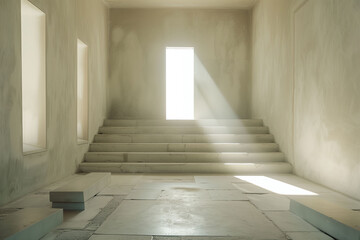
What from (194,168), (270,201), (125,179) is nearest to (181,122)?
(194,168)

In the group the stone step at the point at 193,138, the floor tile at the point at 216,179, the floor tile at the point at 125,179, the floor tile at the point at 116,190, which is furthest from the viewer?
the stone step at the point at 193,138

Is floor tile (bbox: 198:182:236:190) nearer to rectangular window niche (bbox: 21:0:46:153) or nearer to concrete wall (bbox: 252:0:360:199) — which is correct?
concrete wall (bbox: 252:0:360:199)

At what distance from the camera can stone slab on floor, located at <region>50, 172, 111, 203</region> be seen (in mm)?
3430

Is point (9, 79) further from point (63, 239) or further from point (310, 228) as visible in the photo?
point (310, 228)

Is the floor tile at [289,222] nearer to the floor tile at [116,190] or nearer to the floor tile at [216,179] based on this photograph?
the floor tile at [216,179]

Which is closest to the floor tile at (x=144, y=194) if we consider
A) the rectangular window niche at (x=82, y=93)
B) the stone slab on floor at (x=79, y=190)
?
the stone slab on floor at (x=79, y=190)

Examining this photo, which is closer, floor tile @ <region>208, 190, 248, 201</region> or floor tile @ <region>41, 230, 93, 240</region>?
floor tile @ <region>41, 230, 93, 240</region>

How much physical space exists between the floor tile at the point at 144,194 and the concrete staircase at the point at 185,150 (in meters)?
1.73

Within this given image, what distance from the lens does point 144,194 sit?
416cm

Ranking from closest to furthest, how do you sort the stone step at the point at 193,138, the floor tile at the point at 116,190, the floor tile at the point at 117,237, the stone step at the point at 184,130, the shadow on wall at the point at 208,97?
1. the floor tile at the point at 117,237
2. the floor tile at the point at 116,190
3. the stone step at the point at 193,138
4. the stone step at the point at 184,130
5. the shadow on wall at the point at 208,97

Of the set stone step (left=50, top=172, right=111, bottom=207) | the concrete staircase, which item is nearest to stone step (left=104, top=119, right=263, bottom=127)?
the concrete staircase

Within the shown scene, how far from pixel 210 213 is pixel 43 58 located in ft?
11.8

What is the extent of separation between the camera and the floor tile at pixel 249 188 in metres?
4.42

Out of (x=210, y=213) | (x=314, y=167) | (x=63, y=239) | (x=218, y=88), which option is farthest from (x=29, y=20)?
(x=218, y=88)
